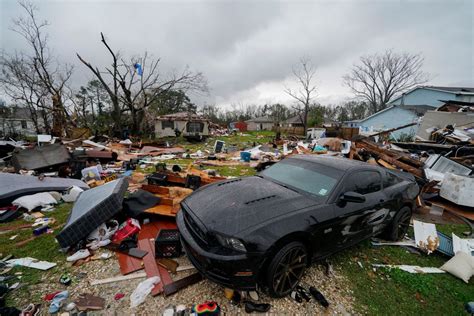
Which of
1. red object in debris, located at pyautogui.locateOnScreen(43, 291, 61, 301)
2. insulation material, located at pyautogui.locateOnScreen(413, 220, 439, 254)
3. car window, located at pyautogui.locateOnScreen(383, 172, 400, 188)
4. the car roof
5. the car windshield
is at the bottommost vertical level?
insulation material, located at pyautogui.locateOnScreen(413, 220, 439, 254)

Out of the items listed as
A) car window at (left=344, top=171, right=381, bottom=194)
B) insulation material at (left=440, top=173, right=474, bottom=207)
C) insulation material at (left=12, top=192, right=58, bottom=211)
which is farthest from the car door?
insulation material at (left=12, top=192, right=58, bottom=211)

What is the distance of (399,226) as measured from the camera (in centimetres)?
365

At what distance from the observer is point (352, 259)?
3.10 m

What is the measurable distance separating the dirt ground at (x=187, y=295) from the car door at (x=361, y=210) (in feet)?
1.94

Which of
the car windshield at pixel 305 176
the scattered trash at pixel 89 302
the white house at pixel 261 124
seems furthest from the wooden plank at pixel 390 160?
the white house at pixel 261 124

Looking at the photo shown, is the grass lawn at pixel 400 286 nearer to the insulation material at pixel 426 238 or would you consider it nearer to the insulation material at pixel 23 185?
the insulation material at pixel 426 238

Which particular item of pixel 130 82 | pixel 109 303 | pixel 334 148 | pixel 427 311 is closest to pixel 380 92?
pixel 334 148

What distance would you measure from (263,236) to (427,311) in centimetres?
230

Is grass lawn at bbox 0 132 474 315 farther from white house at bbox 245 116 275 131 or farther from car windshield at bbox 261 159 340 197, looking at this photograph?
white house at bbox 245 116 275 131

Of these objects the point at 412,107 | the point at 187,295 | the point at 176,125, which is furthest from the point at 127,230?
the point at 412,107

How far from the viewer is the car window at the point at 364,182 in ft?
9.35

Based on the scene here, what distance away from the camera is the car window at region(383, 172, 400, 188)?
3.36 meters

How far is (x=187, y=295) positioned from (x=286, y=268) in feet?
4.07

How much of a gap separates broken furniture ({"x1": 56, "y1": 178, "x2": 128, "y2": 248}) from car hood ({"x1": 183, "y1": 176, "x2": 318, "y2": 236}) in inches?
58.1
